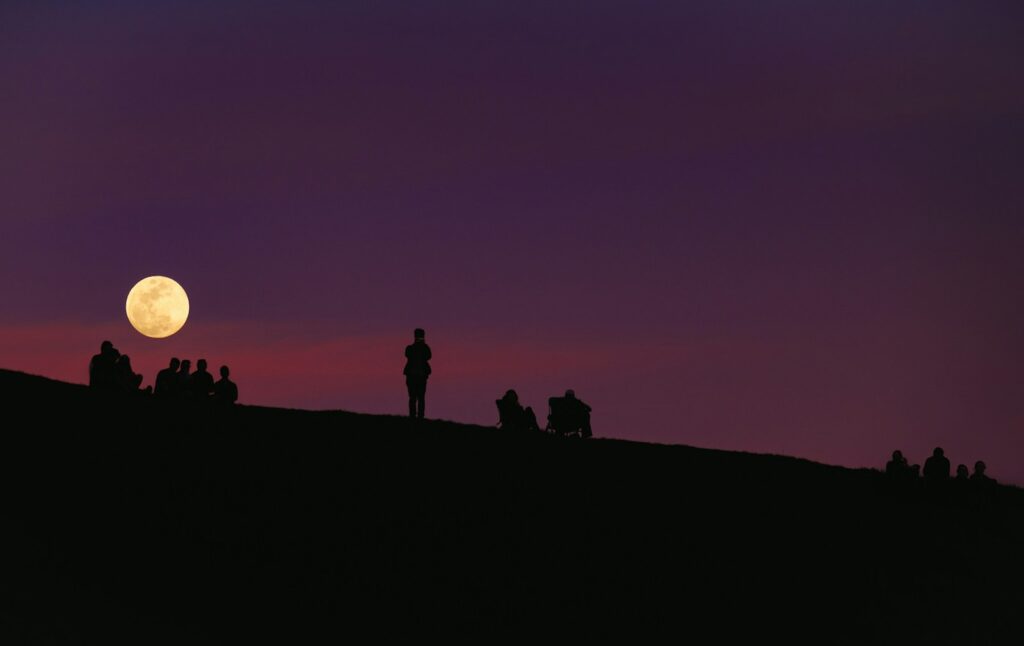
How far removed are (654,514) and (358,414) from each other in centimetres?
896

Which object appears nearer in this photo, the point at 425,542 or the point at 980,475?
the point at 425,542

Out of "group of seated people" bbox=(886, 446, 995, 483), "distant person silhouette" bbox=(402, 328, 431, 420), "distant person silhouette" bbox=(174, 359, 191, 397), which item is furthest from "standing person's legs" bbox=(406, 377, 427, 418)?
"group of seated people" bbox=(886, 446, 995, 483)

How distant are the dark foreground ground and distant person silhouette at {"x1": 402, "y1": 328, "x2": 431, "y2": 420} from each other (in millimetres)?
981

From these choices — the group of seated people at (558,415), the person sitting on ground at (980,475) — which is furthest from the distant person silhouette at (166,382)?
the person sitting on ground at (980,475)

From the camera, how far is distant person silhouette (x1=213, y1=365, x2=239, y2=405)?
1419 inches

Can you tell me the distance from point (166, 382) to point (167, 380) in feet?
0.19

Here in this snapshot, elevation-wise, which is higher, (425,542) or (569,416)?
(569,416)

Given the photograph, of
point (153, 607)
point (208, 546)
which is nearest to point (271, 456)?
point (208, 546)

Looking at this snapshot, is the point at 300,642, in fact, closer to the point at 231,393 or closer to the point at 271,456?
the point at 271,456

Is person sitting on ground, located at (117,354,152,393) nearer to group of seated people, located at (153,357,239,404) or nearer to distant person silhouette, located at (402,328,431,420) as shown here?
group of seated people, located at (153,357,239,404)

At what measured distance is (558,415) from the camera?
3841 centimetres

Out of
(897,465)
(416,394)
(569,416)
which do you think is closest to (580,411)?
(569,416)

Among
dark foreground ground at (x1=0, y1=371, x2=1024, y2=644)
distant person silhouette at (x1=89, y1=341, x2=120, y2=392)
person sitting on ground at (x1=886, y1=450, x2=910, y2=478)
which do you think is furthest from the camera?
person sitting on ground at (x1=886, y1=450, x2=910, y2=478)

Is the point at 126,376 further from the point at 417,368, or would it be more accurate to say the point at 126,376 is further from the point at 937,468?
the point at 937,468
